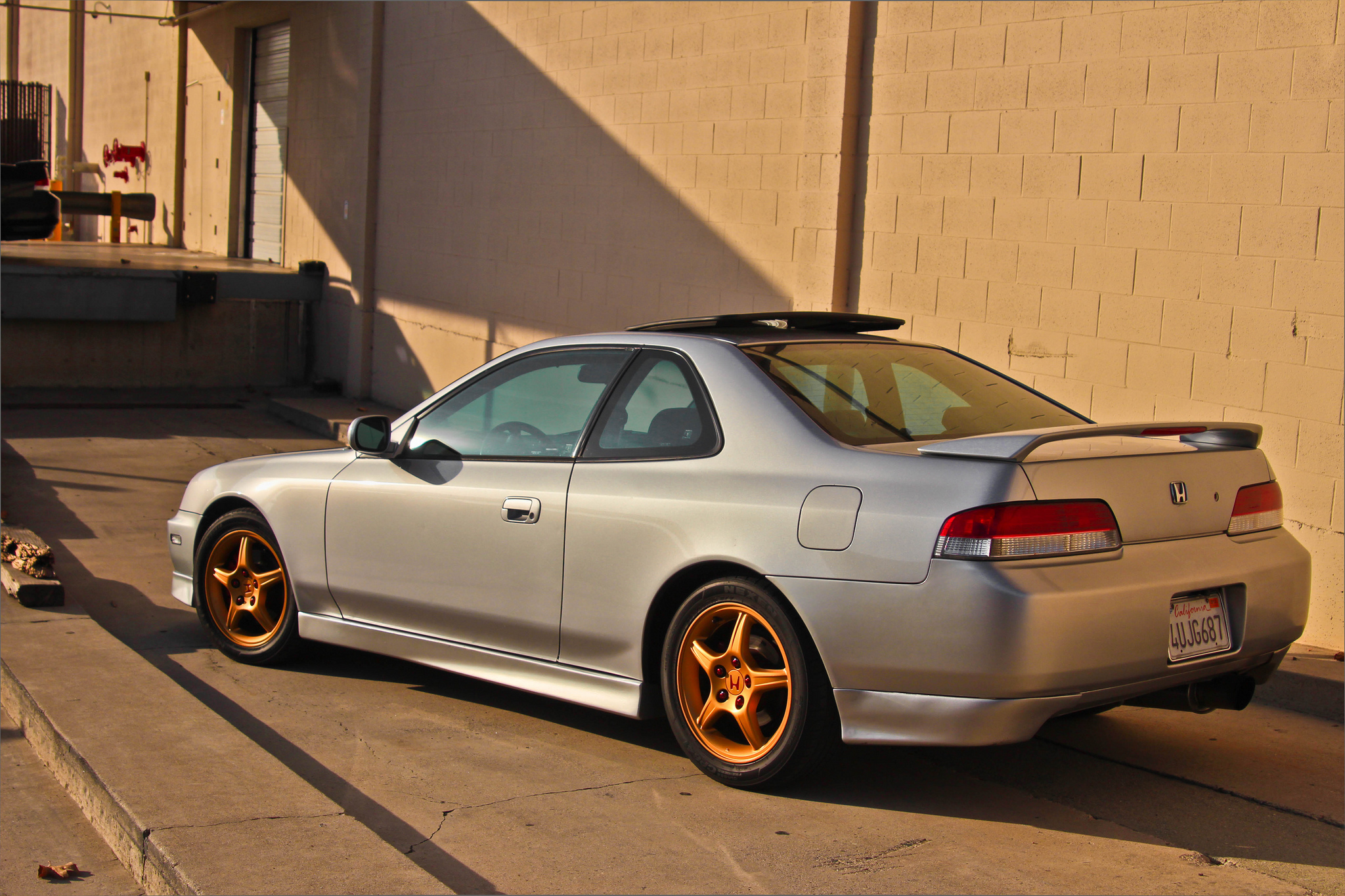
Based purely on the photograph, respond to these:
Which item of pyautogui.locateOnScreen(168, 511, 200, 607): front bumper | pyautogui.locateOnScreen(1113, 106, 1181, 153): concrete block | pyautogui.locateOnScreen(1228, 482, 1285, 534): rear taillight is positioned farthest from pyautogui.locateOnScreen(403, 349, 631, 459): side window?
pyautogui.locateOnScreen(1113, 106, 1181, 153): concrete block

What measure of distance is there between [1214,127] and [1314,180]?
0.67 m

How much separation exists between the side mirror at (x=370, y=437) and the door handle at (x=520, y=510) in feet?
2.40

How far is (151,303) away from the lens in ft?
51.5

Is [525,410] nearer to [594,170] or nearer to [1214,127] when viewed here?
[1214,127]

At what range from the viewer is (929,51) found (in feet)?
27.5

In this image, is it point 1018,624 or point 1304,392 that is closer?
point 1018,624

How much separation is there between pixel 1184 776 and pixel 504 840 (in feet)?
7.84

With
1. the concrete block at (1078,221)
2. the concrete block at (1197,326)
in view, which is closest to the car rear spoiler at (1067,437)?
the concrete block at (1197,326)

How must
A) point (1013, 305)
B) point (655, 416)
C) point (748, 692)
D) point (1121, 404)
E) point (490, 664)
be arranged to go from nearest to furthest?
point (748, 692) < point (655, 416) < point (490, 664) < point (1121, 404) < point (1013, 305)

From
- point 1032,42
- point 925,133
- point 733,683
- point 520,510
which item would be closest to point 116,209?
point 925,133

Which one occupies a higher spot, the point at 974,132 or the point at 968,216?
the point at 974,132

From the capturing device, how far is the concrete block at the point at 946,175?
817cm

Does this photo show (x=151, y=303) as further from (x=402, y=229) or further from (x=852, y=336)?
(x=852, y=336)

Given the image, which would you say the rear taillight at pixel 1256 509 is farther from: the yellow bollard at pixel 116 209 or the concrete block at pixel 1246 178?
the yellow bollard at pixel 116 209
